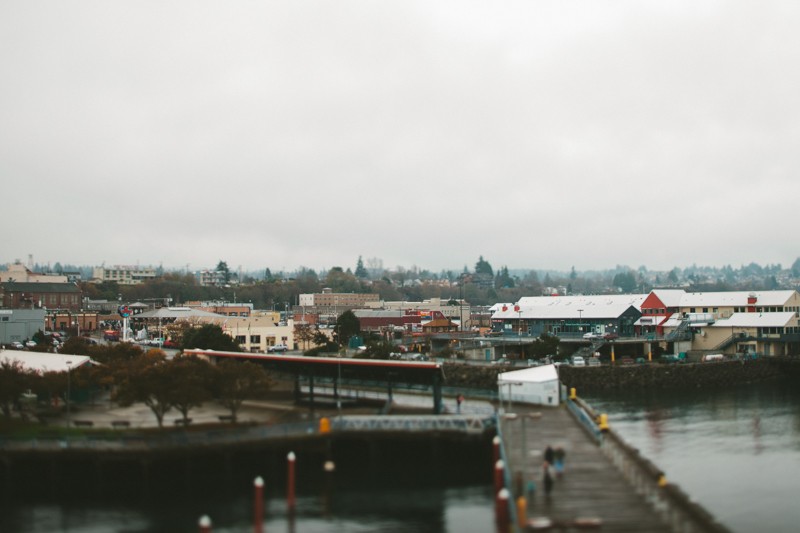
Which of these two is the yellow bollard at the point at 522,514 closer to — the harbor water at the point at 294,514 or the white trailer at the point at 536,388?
the harbor water at the point at 294,514

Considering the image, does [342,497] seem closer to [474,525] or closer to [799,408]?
[474,525]

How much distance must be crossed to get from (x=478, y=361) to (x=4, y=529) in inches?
1548

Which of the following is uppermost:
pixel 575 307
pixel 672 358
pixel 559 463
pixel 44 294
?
pixel 44 294

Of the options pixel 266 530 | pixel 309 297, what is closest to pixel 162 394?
pixel 266 530

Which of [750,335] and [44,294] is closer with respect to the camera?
[750,335]

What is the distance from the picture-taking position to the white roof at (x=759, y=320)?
62862 millimetres

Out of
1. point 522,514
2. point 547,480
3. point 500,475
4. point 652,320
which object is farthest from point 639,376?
point 522,514

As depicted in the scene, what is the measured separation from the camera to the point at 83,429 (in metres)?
32.5

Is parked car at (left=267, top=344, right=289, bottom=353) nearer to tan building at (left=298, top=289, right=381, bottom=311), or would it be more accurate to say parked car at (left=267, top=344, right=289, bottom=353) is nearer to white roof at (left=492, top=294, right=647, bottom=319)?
white roof at (left=492, top=294, right=647, bottom=319)

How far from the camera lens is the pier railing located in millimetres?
17422

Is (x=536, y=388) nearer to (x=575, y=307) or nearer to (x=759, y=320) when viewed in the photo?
(x=759, y=320)

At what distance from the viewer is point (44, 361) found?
41.3 metres

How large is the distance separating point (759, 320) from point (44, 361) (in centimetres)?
5056

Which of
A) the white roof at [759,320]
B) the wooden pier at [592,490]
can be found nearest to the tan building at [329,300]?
the white roof at [759,320]
